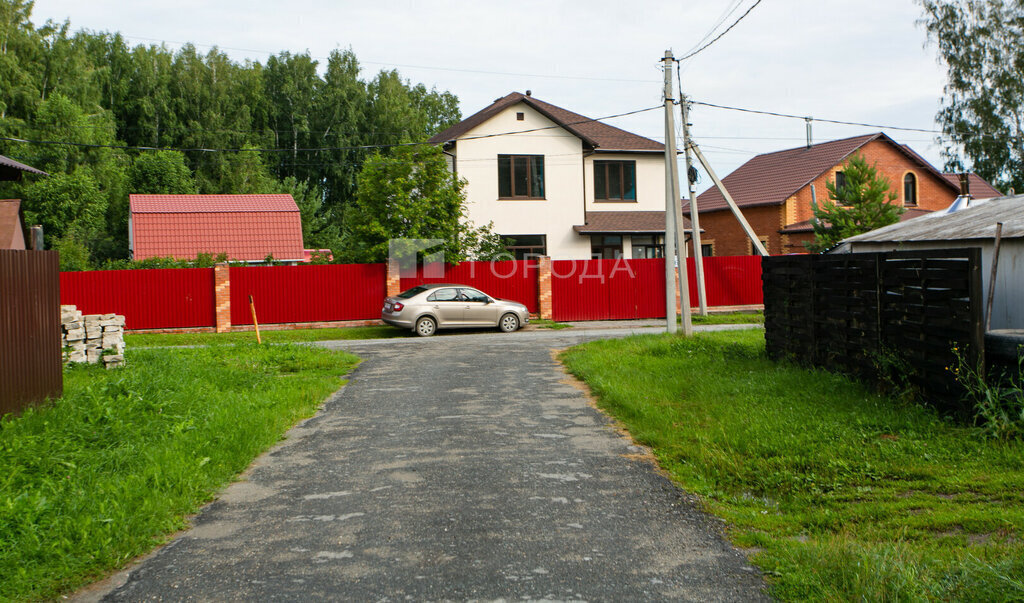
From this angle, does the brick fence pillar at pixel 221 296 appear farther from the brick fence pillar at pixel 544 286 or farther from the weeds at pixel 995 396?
the weeds at pixel 995 396

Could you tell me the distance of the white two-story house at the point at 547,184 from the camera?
30281 millimetres

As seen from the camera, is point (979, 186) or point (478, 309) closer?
point (478, 309)

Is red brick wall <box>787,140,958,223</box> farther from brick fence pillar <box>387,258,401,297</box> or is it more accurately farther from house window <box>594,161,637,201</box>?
brick fence pillar <box>387,258,401,297</box>

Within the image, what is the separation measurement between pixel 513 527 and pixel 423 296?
1687 centimetres

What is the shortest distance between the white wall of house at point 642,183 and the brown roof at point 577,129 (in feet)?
1.32

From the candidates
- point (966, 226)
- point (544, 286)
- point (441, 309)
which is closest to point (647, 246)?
point (544, 286)

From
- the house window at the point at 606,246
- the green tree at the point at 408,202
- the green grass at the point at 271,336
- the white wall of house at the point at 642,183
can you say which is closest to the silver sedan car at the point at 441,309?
the green grass at the point at 271,336

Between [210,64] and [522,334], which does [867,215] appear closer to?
[522,334]

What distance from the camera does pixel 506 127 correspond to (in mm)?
30516

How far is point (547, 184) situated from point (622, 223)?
3214 mm

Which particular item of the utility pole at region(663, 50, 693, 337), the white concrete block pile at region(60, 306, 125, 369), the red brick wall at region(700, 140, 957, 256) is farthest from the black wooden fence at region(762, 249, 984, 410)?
the red brick wall at region(700, 140, 957, 256)

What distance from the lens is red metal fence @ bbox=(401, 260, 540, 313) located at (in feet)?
83.0

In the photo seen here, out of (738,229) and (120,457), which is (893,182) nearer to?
(738,229)

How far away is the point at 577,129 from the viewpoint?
32.1 metres
